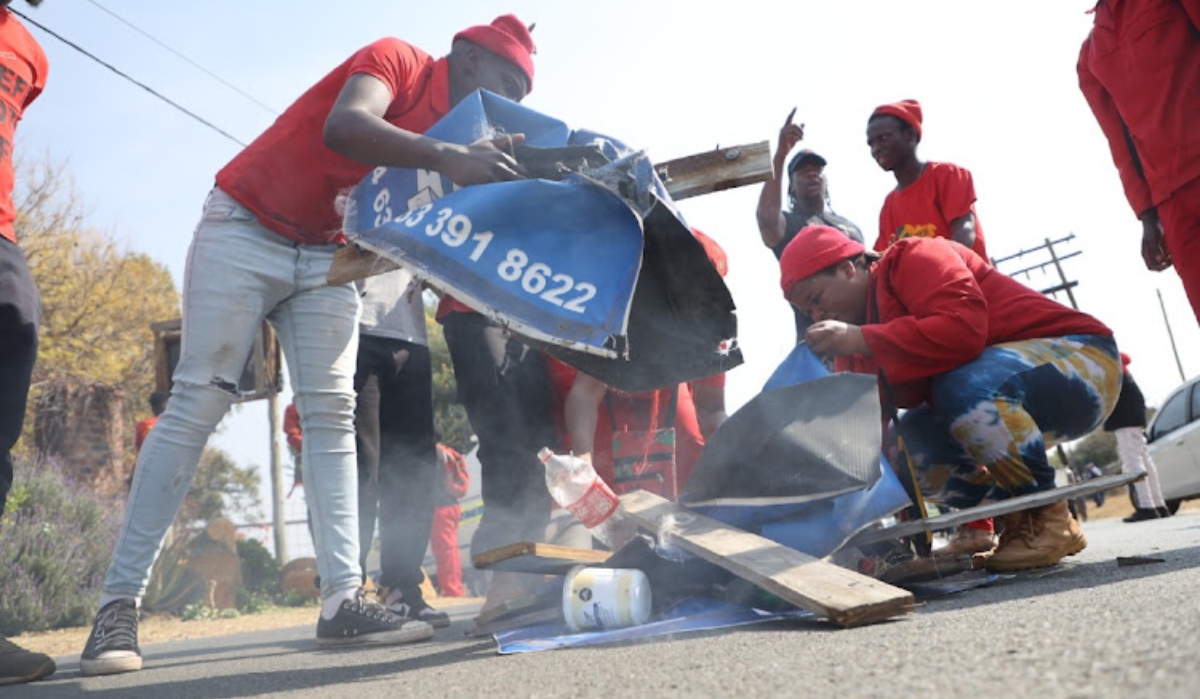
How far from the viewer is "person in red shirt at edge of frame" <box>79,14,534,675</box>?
2711mm

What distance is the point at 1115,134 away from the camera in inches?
121

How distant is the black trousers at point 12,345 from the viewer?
107 inches

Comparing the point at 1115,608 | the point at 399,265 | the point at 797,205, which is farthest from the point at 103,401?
the point at 1115,608

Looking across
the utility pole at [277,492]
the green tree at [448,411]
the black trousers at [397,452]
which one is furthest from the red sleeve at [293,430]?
the green tree at [448,411]

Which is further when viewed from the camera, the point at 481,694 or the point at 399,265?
the point at 399,265

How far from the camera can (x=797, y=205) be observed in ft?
16.6

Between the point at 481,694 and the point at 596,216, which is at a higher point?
the point at 596,216

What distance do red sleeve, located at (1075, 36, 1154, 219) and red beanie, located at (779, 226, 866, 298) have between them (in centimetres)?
82

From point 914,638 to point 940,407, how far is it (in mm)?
1549

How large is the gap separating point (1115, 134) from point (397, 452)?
279 centimetres

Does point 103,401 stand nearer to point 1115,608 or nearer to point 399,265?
point 399,265

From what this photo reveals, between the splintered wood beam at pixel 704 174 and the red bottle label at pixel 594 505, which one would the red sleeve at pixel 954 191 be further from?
the red bottle label at pixel 594 505

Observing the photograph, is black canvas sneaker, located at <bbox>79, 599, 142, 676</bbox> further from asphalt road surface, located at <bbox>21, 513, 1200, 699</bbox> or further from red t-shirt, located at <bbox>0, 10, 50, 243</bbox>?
red t-shirt, located at <bbox>0, 10, 50, 243</bbox>

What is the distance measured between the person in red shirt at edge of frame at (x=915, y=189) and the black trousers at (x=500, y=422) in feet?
5.66
